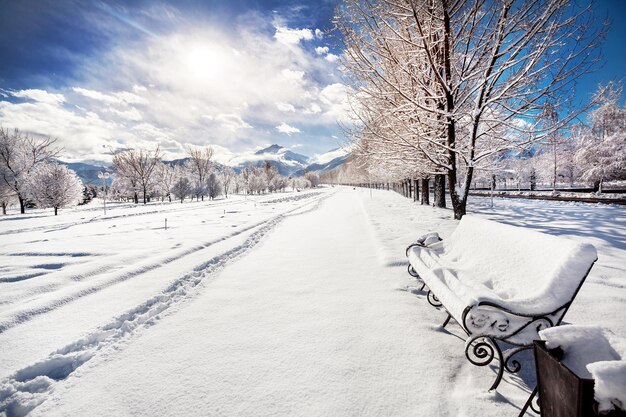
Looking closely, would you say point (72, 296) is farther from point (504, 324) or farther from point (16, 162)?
point (16, 162)

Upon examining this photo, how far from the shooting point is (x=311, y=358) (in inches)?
111

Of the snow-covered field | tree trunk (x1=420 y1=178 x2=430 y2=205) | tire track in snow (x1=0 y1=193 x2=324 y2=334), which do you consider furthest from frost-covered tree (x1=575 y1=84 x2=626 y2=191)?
tire track in snow (x1=0 y1=193 x2=324 y2=334)

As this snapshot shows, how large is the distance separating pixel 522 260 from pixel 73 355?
538 cm

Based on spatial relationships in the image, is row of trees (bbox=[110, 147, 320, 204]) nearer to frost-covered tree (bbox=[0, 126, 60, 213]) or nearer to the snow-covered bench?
frost-covered tree (bbox=[0, 126, 60, 213])

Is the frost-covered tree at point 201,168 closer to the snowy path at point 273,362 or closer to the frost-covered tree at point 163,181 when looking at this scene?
the frost-covered tree at point 163,181

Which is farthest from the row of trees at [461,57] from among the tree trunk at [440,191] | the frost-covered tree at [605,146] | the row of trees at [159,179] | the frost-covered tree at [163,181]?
the frost-covered tree at [163,181]

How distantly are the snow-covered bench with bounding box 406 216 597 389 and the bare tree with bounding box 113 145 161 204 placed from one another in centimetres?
5790

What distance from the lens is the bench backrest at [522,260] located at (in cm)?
230

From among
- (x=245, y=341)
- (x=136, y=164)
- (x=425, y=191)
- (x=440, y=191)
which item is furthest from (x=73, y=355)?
(x=136, y=164)

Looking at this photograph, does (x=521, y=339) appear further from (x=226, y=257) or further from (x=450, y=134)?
(x=450, y=134)

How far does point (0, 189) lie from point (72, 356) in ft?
138

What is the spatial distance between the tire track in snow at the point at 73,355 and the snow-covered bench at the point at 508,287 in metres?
4.11

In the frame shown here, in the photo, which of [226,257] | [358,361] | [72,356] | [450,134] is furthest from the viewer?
[450,134]

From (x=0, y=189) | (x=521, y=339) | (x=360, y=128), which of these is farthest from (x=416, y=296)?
(x=0, y=189)
